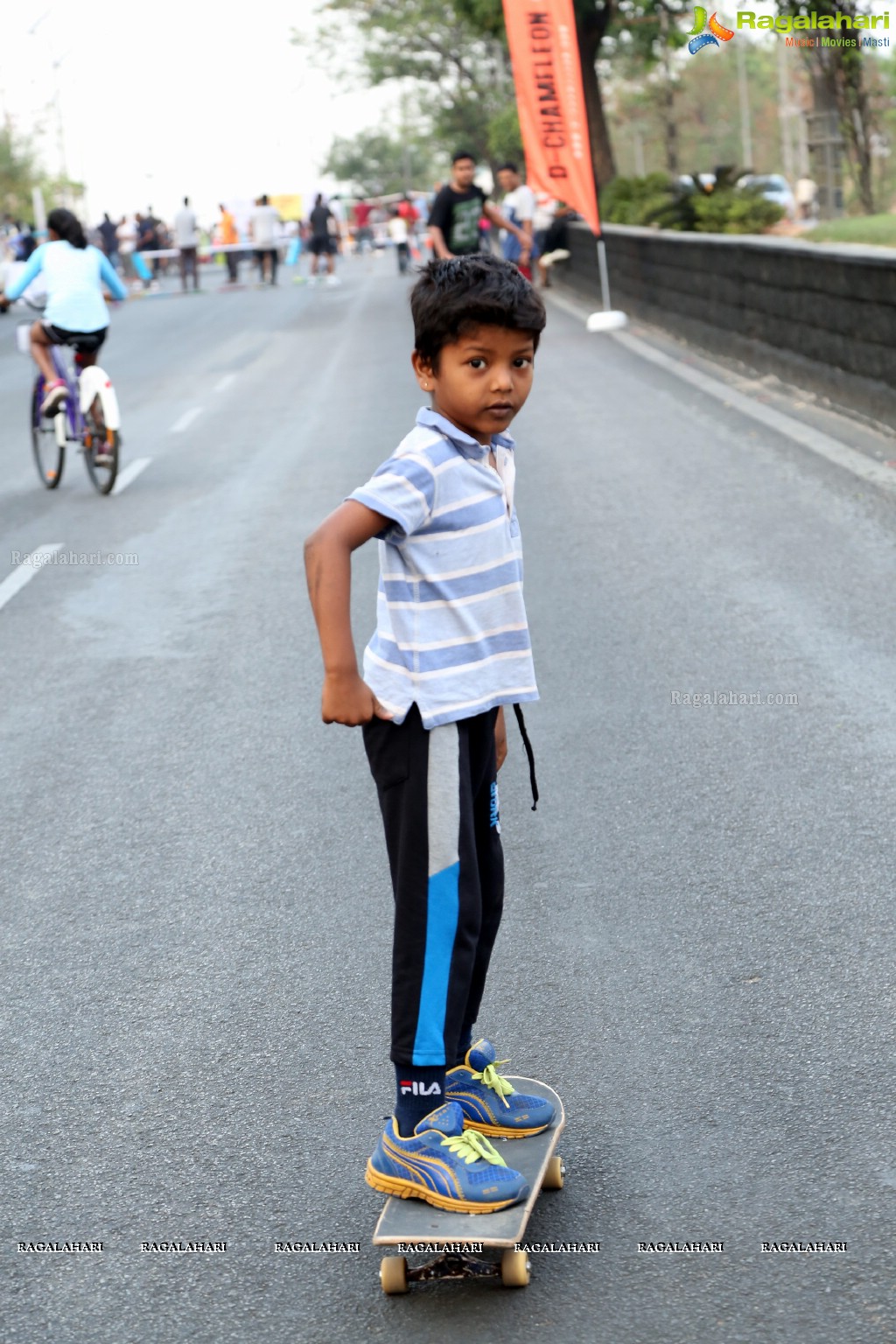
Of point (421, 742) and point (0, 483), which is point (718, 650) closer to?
point (421, 742)

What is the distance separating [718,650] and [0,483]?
7.67 m

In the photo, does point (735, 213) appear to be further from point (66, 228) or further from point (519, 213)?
point (66, 228)

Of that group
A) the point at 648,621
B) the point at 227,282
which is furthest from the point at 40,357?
the point at 227,282

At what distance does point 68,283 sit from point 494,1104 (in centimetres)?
947

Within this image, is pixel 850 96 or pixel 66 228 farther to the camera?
pixel 850 96

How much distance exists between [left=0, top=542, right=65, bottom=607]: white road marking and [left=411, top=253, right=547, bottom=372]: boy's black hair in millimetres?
6324

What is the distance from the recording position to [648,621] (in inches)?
295

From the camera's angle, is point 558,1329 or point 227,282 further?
point 227,282

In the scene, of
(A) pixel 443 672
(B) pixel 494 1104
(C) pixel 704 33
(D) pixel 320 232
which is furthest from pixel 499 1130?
(D) pixel 320 232

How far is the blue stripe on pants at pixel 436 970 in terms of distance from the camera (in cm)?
298

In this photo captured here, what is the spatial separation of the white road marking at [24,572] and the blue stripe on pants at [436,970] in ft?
20.7

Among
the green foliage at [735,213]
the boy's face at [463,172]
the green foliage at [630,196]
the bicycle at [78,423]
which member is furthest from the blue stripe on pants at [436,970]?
the green foliage at [630,196]

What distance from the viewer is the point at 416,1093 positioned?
9.89 feet

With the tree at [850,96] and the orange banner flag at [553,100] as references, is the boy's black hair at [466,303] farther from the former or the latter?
the tree at [850,96]
